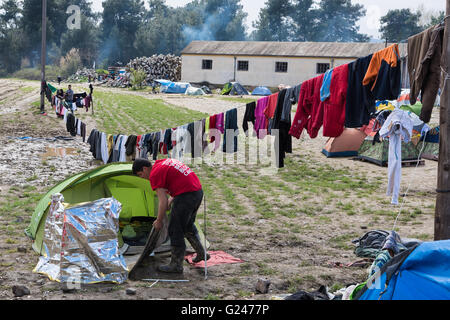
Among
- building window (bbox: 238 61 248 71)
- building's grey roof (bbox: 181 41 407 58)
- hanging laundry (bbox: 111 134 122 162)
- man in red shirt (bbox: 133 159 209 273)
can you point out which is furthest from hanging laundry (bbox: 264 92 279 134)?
building window (bbox: 238 61 248 71)

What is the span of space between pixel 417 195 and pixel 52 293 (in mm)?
8643

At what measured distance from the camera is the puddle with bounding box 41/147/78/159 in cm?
1555

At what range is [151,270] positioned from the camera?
705 centimetres

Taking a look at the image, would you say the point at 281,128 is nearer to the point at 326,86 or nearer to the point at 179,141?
the point at 326,86

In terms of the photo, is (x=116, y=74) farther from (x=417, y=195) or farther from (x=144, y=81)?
(x=417, y=195)

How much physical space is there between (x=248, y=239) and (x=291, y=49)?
38.7 metres

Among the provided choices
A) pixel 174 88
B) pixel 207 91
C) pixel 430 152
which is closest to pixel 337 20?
Answer: pixel 207 91

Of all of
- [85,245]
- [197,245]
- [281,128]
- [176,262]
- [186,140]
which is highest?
[281,128]

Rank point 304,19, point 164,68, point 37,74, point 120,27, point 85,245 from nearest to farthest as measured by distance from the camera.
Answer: point 85,245, point 164,68, point 37,74, point 304,19, point 120,27

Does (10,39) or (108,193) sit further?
(10,39)

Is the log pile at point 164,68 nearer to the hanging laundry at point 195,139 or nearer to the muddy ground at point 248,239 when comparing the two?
the muddy ground at point 248,239

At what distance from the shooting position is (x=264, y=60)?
45344mm

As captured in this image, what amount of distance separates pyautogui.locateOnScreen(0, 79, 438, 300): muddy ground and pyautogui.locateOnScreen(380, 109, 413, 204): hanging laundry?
0.85m
